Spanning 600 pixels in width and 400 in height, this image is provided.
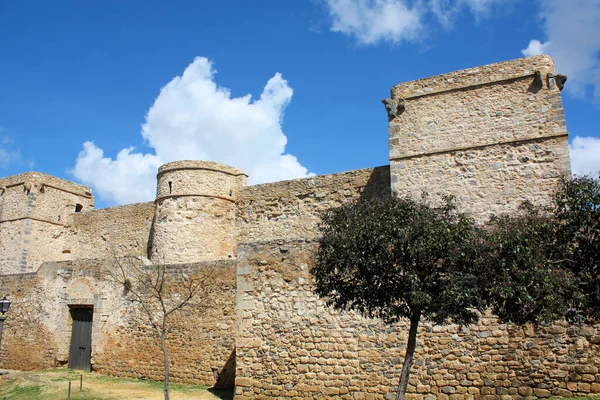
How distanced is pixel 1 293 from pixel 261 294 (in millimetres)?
11455

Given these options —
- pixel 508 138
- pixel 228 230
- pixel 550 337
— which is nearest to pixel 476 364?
pixel 550 337

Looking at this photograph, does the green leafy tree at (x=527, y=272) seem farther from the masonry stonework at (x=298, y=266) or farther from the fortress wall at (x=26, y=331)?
the fortress wall at (x=26, y=331)

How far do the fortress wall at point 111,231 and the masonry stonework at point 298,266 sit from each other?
0.25 ft

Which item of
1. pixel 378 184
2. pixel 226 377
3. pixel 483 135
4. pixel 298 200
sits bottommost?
pixel 226 377

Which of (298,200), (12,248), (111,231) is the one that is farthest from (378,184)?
(12,248)

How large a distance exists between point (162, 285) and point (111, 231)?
10085 mm

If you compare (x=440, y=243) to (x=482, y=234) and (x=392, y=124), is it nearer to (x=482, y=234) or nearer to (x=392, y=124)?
(x=482, y=234)

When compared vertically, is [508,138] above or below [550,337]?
above

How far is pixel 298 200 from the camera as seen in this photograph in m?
17.7

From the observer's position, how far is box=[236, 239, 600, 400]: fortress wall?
27.3ft

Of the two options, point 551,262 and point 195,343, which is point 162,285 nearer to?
point 195,343

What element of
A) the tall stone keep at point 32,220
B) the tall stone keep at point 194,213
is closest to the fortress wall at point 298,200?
the tall stone keep at point 194,213

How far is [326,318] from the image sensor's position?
388 inches

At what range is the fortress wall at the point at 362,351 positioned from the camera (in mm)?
8336
